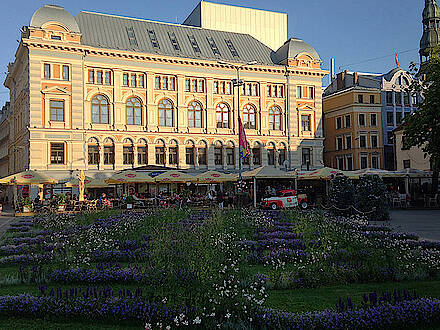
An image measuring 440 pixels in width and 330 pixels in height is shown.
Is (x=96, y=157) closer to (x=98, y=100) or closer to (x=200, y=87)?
(x=98, y=100)

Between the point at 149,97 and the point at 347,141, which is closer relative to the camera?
the point at 149,97

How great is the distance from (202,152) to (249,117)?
7.91m

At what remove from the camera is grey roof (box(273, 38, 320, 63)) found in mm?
57875

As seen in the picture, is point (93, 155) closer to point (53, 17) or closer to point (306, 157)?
point (53, 17)

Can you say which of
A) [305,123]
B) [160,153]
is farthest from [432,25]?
[160,153]

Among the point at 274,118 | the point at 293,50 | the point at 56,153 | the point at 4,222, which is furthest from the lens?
the point at 293,50

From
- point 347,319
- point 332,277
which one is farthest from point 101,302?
point 332,277

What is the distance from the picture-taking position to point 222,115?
54.8 meters

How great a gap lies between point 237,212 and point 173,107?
33.3 meters

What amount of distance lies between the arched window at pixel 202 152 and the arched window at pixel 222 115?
3381mm

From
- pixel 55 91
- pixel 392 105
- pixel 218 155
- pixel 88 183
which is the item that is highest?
pixel 392 105

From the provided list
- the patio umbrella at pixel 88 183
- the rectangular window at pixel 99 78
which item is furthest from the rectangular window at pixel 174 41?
the patio umbrella at pixel 88 183

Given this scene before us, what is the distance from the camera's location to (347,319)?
6.78 m

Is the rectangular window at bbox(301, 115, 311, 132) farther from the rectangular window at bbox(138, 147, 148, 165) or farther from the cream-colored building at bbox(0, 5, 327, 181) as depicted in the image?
the rectangular window at bbox(138, 147, 148, 165)
